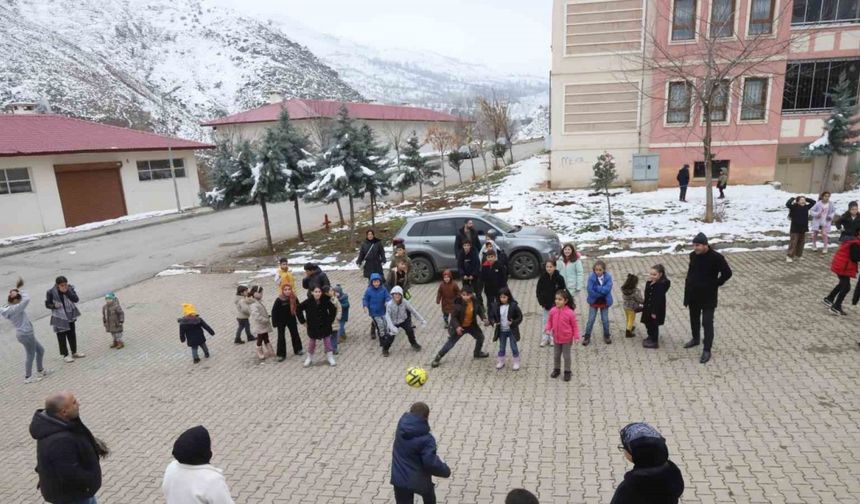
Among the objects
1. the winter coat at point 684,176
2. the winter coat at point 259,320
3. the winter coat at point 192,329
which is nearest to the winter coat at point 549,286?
the winter coat at point 259,320

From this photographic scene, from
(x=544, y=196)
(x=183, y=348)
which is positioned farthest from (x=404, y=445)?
(x=544, y=196)

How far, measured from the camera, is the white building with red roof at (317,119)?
37.1 m

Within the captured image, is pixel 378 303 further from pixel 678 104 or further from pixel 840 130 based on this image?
pixel 678 104

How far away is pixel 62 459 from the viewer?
410 centimetres

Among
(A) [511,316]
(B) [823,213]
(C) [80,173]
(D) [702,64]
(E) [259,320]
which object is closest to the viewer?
(A) [511,316]

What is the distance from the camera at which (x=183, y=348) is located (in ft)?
34.0

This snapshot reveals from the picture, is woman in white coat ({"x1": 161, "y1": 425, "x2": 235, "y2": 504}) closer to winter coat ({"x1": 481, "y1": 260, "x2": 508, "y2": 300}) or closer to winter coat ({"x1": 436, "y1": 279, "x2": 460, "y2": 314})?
winter coat ({"x1": 436, "y1": 279, "x2": 460, "y2": 314})

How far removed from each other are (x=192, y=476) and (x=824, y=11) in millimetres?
26817

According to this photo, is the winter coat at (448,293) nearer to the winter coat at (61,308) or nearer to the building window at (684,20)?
the winter coat at (61,308)

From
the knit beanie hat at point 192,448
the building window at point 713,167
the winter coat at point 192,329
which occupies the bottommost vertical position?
the winter coat at point 192,329

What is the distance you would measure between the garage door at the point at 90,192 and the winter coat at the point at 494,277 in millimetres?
27008

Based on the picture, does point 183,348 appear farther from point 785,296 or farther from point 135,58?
point 135,58

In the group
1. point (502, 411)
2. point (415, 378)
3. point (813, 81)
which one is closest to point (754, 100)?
point (813, 81)

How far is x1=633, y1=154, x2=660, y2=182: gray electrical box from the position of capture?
22.9 meters
